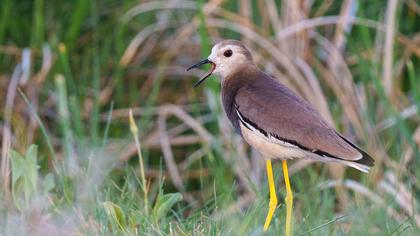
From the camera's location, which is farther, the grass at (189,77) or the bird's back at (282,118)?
the grass at (189,77)

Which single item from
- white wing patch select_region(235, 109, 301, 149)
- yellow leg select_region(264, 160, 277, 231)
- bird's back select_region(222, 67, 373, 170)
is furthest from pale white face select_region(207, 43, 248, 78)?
yellow leg select_region(264, 160, 277, 231)

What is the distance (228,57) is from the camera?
3.21 metres

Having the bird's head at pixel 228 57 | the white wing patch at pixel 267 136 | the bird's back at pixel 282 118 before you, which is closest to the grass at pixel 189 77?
the bird's head at pixel 228 57

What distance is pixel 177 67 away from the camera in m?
5.22

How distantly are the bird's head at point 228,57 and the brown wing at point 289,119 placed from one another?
197 mm

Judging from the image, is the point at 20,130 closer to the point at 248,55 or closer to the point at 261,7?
the point at 261,7

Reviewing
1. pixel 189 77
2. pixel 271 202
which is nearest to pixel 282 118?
pixel 271 202

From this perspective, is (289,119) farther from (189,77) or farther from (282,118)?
(189,77)

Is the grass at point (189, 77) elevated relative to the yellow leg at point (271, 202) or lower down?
lower down

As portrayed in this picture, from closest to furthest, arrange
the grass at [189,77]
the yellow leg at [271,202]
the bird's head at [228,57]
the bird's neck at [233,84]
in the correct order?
the yellow leg at [271,202]
the bird's neck at [233,84]
the bird's head at [228,57]
the grass at [189,77]

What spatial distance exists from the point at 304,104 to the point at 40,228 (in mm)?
898

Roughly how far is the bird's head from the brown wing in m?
0.20

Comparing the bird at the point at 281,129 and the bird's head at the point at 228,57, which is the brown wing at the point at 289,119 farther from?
the bird's head at the point at 228,57

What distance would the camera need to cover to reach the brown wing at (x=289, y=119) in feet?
8.84
